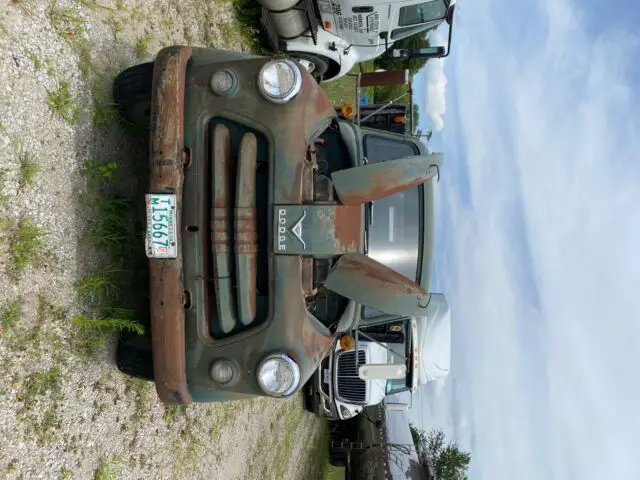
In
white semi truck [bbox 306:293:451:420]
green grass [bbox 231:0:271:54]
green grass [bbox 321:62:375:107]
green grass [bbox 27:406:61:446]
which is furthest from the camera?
green grass [bbox 321:62:375:107]

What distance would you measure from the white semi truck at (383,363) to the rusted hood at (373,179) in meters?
4.46

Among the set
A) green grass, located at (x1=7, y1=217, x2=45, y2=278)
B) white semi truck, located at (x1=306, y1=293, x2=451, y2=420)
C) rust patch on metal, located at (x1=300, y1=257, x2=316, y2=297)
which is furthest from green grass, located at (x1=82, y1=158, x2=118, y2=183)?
white semi truck, located at (x1=306, y1=293, x2=451, y2=420)

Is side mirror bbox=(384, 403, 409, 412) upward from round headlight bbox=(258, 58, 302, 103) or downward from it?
downward

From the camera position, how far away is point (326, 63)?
704 cm

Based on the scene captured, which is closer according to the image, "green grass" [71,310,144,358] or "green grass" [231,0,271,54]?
"green grass" [71,310,144,358]

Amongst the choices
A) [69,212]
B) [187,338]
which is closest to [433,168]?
[187,338]

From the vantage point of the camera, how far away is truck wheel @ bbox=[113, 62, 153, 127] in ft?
10.8

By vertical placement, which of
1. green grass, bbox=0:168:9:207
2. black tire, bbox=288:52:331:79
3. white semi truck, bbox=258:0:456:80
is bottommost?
green grass, bbox=0:168:9:207

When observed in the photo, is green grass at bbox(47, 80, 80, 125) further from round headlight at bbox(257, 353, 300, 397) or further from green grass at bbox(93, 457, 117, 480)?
green grass at bbox(93, 457, 117, 480)

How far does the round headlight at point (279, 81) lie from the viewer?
3.06 metres

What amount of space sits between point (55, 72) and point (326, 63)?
452 centimetres

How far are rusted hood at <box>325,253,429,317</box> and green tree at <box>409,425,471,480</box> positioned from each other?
11.0 meters

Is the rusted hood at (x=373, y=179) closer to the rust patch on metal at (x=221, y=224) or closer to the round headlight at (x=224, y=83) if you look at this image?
the rust patch on metal at (x=221, y=224)

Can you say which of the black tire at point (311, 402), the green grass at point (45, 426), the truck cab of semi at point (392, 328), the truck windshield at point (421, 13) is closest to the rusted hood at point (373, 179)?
the truck cab of semi at point (392, 328)
